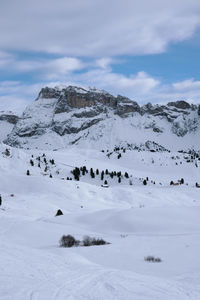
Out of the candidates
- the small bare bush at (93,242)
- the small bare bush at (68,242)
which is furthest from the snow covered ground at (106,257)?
the small bare bush at (93,242)

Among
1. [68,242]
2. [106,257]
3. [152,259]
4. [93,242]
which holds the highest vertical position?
[152,259]

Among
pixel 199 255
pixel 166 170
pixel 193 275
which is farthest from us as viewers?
pixel 166 170

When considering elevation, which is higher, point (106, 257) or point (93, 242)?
point (106, 257)

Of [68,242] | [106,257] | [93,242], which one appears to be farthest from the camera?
[93,242]

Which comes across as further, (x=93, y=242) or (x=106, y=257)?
(x=93, y=242)

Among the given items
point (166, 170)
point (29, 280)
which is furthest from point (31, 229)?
point (166, 170)

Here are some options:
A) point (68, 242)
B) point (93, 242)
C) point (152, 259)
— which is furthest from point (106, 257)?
point (68, 242)

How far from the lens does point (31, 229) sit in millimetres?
23875

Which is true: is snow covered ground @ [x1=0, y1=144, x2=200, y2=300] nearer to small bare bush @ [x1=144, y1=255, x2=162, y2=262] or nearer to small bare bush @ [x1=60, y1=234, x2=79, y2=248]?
small bare bush @ [x1=144, y1=255, x2=162, y2=262]

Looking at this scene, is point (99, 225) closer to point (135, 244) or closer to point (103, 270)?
point (135, 244)

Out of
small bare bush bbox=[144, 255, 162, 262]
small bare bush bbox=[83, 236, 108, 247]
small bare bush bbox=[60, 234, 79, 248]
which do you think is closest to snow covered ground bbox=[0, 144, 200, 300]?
small bare bush bbox=[144, 255, 162, 262]

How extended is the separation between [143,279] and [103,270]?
1779 millimetres

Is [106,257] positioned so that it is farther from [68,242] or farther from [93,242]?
[68,242]

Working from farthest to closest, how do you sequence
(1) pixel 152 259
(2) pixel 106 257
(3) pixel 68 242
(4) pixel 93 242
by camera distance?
(4) pixel 93 242 → (3) pixel 68 242 → (2) pixel 106 257 → (1) pixel 152 259
